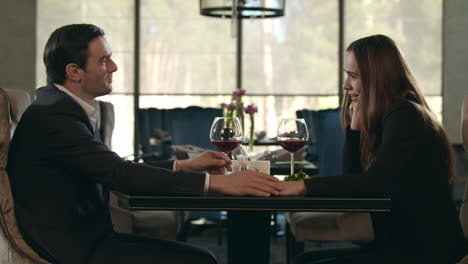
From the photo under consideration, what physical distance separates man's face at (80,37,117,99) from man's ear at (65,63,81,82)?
1 cm

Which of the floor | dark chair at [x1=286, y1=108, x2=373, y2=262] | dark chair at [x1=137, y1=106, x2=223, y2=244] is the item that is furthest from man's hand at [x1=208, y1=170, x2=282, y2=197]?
dark chair at [x1=137, y1=106, x2=223, y2=244]

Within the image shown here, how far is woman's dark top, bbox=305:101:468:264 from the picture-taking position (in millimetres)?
1881

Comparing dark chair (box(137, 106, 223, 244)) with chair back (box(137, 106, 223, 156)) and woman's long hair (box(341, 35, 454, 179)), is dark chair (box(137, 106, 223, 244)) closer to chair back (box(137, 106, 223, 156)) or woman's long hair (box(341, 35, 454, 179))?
chair back (box(137, 106, 223, 156))

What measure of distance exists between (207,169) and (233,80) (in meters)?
5.48

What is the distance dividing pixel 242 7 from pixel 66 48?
Result: 3.02 m

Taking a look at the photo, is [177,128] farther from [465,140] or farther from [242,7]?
[465,140]

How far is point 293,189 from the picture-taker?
1860 mm

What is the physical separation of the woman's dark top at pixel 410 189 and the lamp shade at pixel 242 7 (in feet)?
9.68

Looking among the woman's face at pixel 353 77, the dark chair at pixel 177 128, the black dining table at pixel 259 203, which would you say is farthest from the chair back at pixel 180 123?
the black dining table at pixel 259 203

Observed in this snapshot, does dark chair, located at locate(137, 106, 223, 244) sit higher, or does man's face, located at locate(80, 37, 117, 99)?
man's face, located at locate(80, 37, 117, 99)

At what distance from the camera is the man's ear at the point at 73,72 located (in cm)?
207

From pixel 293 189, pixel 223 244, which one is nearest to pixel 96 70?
pixel 293 189

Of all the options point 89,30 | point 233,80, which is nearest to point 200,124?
point 233,80

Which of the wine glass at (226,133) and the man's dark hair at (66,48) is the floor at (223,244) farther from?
the man's dark hair at (66,48)
